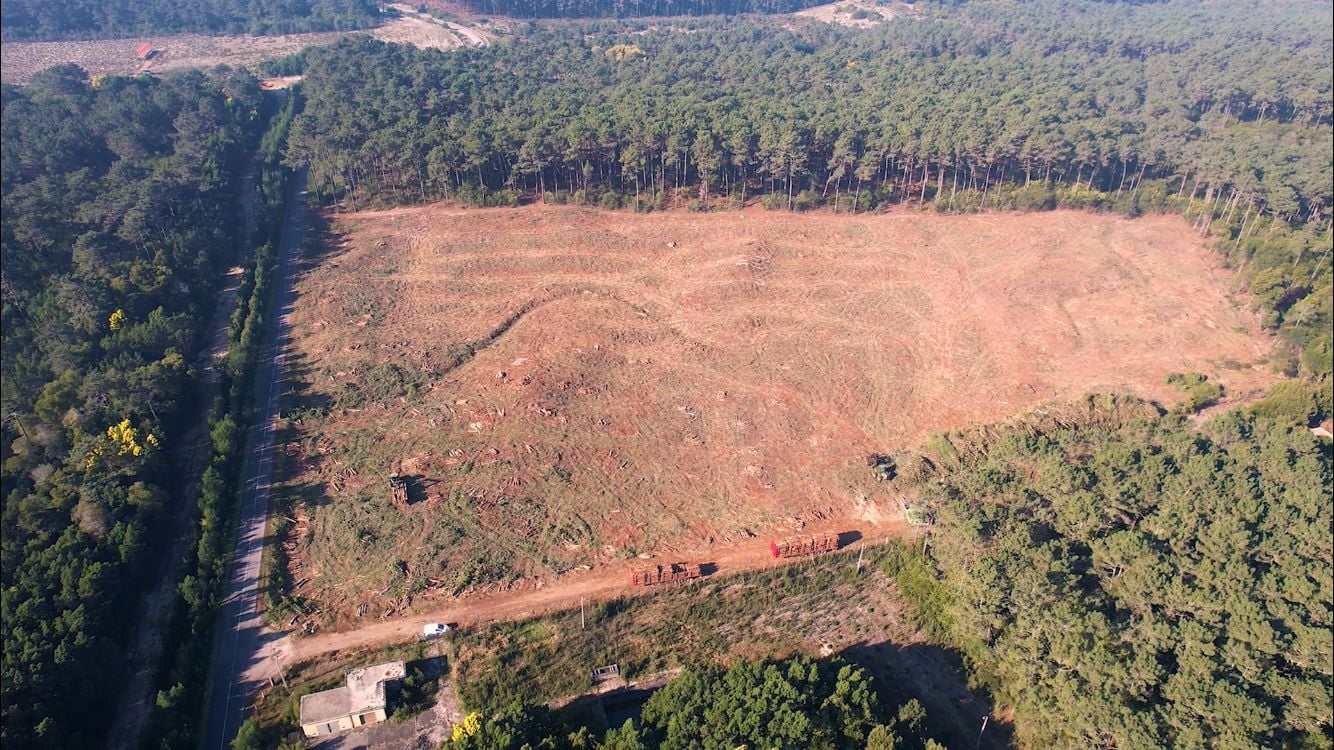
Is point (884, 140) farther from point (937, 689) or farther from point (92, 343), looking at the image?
point (92, 343)

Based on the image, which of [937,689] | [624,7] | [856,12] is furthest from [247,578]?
[856,12]

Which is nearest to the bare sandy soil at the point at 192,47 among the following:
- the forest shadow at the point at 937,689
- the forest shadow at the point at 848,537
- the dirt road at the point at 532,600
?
the dirt road at the point at 532,600

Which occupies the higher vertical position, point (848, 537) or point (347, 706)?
point (848, 537)

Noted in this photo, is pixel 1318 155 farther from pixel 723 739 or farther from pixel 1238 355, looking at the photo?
pixel 723 739

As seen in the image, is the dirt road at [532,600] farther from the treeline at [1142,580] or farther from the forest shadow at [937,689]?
the treeline at [1142,580]

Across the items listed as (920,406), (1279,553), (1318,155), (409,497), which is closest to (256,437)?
(409,497)

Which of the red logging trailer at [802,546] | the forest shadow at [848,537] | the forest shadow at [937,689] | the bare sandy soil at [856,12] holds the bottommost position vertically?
the forest shadow at [937,689]

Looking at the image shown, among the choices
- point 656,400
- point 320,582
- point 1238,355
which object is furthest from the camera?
point 1238,355
